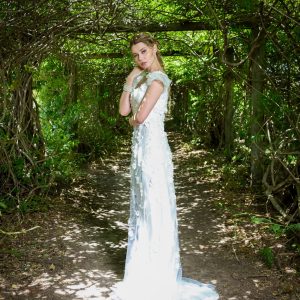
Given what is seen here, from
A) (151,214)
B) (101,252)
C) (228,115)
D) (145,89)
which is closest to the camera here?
(145,89)

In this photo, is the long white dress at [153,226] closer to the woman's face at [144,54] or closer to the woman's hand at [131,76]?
the woman's hand at [131,76]

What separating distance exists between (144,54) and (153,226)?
1.37 meters

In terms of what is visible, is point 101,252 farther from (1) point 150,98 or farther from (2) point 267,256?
(1) point 150,98

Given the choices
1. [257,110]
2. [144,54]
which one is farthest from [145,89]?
[257,110]

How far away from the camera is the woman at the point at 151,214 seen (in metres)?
3.43

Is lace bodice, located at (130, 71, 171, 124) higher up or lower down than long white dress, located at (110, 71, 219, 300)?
higher up

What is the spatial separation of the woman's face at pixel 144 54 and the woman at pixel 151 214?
0.19 feet

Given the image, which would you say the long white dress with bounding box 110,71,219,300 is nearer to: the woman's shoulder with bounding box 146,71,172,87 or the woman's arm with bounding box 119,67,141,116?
the woman's arm with bounding box 119,67,141,116

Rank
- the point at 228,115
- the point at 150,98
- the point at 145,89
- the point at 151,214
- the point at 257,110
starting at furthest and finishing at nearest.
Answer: the point at 228,115
the point at 257,110
the point at 151,214
the point at 145,89
the point at 150,98

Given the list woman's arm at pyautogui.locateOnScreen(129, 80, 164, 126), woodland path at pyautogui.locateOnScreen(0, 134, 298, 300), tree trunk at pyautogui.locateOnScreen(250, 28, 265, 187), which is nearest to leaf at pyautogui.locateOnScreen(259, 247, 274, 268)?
woodland path at pyautogui.locateOnScreen(0, 134, 298, 300)

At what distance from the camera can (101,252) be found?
473 centimetres

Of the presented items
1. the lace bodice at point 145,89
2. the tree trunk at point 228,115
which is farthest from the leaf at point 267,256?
the tree trunk at point 228,115

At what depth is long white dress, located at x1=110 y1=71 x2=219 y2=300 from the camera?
3.49 m

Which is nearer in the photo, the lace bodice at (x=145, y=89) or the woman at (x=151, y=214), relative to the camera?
the lace bodice at (x=145, y=89)
